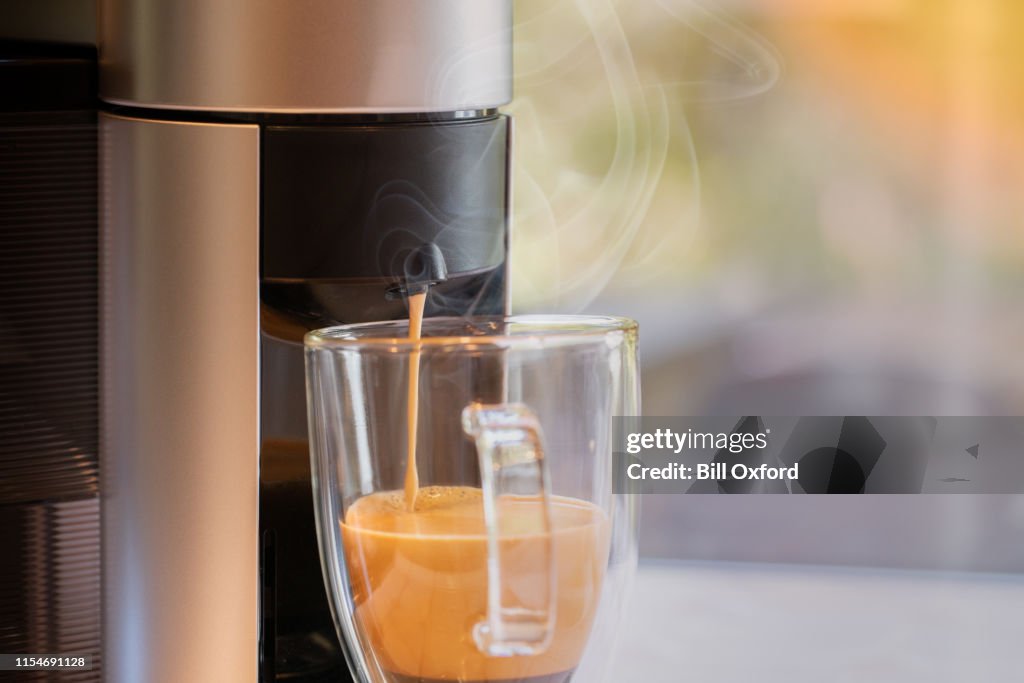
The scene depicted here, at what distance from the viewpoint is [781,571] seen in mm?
581

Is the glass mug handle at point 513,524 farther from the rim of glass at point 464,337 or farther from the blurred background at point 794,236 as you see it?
the blurred background at point 794,236

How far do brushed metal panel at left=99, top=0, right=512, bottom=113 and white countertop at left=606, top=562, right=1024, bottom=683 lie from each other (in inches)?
9.7

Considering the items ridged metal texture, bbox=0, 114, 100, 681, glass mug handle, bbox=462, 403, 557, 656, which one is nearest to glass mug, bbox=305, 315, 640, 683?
glass mug handle, bbox=462, 403, 557, 656

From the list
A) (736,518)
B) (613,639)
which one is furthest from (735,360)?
(613,639)

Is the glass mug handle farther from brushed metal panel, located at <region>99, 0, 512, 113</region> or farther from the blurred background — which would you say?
the blurred background

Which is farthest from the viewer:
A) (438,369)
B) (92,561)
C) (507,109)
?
(507,109)

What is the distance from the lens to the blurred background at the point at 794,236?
1.82ft

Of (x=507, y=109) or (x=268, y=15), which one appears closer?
(x=268, y=15)

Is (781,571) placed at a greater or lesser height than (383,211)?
lesser

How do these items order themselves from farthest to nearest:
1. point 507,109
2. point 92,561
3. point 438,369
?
point 507,109 < point 92,561 < point 438,369

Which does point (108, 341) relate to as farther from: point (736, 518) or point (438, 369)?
point (736, 518)

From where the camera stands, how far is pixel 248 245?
0.38 m

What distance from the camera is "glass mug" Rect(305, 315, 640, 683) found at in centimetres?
32

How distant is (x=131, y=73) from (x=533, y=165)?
9.1 inches
